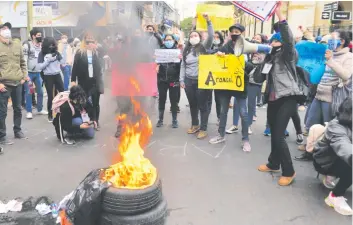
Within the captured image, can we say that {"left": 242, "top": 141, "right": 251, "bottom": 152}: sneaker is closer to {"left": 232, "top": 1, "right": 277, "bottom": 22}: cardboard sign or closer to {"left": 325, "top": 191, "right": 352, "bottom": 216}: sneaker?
{"left": 325, "top": 191, "right": 352, "bottom": 216}: sneaker

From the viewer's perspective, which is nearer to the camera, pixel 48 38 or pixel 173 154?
pixel 173 154

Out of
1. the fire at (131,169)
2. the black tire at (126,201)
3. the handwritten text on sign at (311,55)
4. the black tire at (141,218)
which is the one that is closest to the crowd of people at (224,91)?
the handwritten text on sign at (311,55)

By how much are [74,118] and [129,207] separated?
3.55 metres

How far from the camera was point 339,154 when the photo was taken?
334 centimetres

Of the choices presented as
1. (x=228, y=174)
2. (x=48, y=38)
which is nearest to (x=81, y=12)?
(x=228, y=174)

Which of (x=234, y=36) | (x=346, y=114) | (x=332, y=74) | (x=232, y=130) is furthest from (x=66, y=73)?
(x=346, y=114)

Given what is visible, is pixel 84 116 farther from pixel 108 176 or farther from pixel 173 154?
pixel 108 176

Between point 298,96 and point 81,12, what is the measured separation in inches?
114

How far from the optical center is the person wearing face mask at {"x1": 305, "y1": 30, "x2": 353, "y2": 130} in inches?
161

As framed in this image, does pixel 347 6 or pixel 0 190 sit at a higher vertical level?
pixel 347 6

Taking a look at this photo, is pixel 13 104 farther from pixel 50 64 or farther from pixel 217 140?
pixel 217 140

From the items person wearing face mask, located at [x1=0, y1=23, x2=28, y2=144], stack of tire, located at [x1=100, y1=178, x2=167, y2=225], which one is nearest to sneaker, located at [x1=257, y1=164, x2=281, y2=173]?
stack of tire, located at [x1=100, y1=178, x2=167, y2=225]

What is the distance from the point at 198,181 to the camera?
4.32 meters

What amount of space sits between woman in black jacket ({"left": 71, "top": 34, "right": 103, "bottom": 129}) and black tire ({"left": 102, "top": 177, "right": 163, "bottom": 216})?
3671 millimetres
